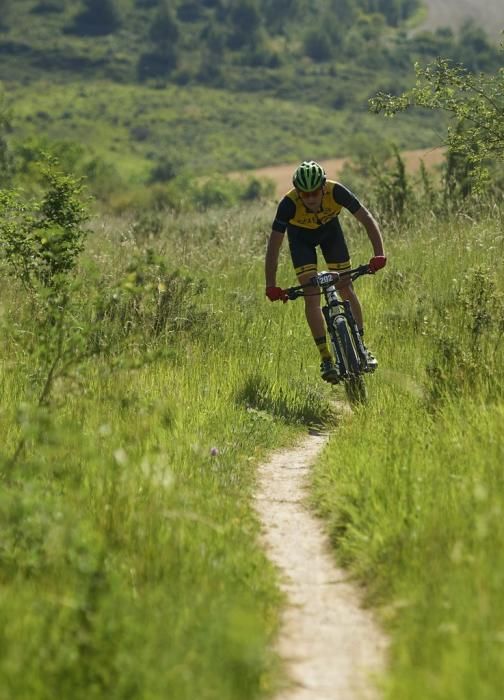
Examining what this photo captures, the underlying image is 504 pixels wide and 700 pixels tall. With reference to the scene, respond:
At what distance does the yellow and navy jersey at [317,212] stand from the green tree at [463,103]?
7.64 ft

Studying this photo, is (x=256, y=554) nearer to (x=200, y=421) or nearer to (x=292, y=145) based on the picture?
(x=200, y=421)

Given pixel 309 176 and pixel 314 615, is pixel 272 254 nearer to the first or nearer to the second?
pixel 309 176

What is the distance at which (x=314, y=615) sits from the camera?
4.27 meters

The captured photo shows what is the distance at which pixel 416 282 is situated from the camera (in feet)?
36.6

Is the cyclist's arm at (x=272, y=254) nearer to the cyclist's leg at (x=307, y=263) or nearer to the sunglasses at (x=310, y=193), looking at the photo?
the cyclist's leg at (x=307, y=263)

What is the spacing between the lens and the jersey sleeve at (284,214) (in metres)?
8.59

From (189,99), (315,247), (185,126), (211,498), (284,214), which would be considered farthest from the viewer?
(189,99)

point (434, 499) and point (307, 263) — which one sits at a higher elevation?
point (307, 263)

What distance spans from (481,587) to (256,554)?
4.31ft

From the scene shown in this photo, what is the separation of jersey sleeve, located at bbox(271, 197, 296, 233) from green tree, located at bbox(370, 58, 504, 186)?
254 cm

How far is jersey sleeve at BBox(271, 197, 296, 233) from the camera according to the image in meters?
8.59

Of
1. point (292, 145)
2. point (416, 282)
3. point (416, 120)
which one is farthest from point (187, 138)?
point (416, 282)

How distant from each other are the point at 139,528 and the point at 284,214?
4669 mm

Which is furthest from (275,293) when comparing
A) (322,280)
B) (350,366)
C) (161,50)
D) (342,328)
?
(161,50)
